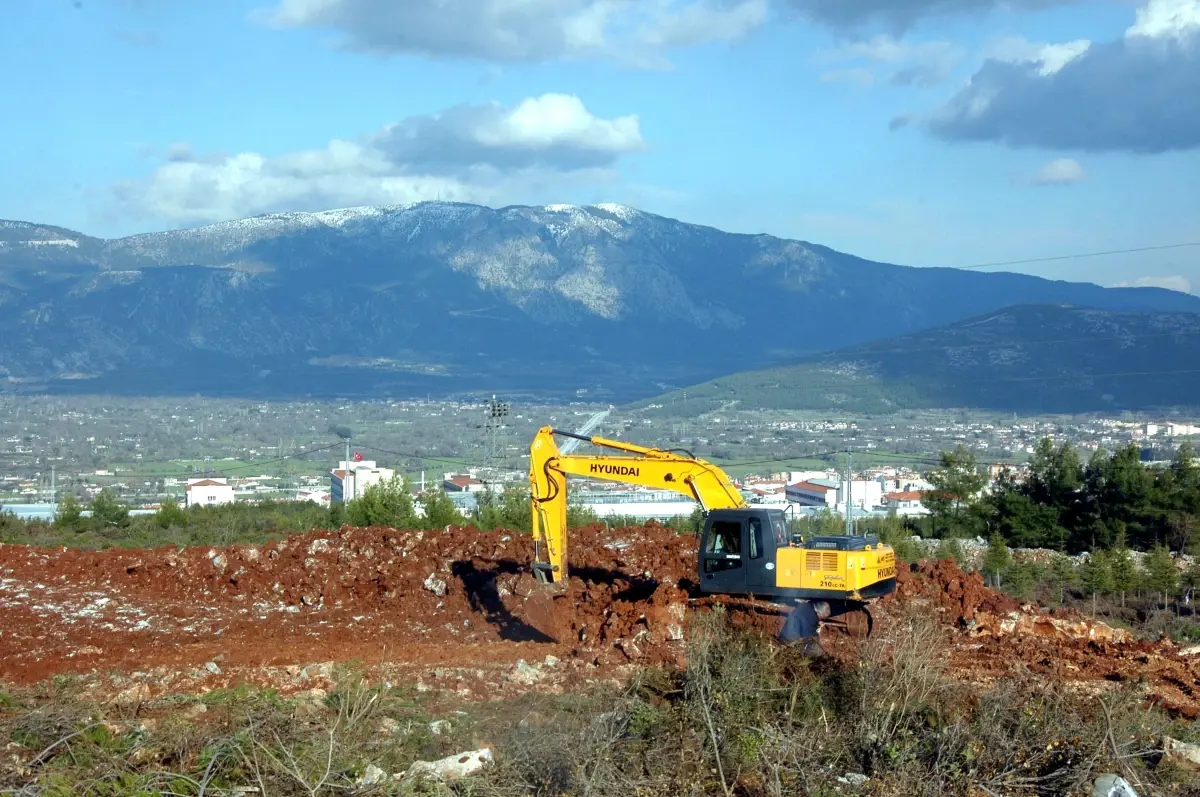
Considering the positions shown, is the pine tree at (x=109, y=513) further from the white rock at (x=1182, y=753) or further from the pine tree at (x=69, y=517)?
the white rock at (x=1182, y=753)

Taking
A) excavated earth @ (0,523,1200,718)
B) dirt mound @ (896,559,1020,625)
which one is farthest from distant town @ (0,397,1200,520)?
dirt mound @ (896,559,1020,625)

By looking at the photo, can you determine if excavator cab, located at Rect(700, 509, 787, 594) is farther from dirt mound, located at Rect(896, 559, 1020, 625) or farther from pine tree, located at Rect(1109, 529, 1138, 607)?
pine tree, located at Rect(1109, 529, 1138, 607)

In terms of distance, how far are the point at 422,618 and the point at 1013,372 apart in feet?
283

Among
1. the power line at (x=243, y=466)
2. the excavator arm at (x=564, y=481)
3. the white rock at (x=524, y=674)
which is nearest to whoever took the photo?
the white rock at (x=524, y=674)

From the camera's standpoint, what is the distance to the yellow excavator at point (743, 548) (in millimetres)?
17875

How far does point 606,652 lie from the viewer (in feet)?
57.5

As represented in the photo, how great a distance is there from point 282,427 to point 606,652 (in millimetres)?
101117

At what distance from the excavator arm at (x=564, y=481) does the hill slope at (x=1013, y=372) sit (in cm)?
7794

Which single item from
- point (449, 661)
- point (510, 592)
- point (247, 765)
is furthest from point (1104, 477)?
point (247, 765)

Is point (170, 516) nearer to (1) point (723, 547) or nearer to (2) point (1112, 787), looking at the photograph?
(1) point (723, 547)

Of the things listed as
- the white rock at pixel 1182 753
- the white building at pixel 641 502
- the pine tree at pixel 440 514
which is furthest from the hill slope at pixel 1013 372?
the white rock at pixel 1182 753

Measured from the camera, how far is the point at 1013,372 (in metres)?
101

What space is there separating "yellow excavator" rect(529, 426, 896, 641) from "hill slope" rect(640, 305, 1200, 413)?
7795 centimetres

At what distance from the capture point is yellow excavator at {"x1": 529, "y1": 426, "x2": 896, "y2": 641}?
1788 cm
